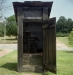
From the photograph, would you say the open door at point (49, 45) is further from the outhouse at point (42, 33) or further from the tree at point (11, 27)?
the tree at point (11, 27)

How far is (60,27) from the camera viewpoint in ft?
286

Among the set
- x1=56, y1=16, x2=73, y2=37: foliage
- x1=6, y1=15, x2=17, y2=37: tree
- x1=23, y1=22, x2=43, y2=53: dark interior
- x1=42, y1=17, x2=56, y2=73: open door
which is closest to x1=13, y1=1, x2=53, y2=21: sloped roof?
x1=42, y1=17, x2=56, y2=73: open door

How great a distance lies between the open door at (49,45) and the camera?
7398 millimetres

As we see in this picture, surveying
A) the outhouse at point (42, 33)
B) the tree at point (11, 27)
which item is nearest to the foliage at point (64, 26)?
the tree at point (11, 27)

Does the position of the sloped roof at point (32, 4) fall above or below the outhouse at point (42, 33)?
above

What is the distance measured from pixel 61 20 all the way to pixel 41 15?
85.6 meters

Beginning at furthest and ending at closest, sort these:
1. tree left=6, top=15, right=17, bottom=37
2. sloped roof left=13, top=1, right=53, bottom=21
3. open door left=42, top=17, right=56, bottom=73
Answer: tree left=6, top=15, right=17, bottom=37, sloped roof left=13, top=1, right=53, bottom=21, open door left=42, top=17, right=56, bottom=73

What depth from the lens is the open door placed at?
740 cm

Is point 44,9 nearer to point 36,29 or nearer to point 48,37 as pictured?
point 48,37

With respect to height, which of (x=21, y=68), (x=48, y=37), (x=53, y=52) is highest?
(x=48, y=37)

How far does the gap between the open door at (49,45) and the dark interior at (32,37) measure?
2479 millimetres

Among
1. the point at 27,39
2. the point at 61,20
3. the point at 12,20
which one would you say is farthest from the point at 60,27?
the point at 27,39

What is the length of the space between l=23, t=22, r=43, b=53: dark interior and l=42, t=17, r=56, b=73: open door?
248cm

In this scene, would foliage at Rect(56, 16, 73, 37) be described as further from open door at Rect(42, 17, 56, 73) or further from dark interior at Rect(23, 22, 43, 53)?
open door at Rect(42, 17, 56, 73)
